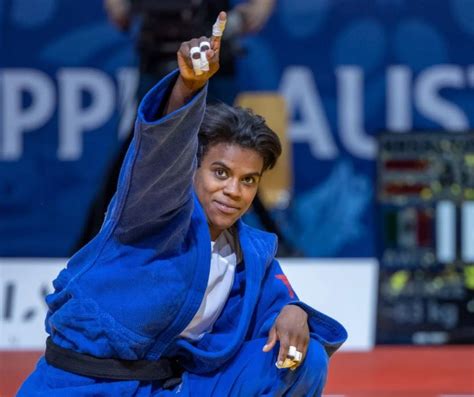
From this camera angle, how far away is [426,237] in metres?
5.48

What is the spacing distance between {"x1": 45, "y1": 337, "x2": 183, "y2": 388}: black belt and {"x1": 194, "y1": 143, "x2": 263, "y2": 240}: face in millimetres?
367

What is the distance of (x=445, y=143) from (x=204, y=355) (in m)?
3.12

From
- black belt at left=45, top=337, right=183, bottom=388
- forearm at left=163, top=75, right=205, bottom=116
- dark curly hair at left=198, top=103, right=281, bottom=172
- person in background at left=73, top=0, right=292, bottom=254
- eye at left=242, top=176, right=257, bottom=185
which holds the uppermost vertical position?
person in background at left=73, top=0, right=292, bottom=254

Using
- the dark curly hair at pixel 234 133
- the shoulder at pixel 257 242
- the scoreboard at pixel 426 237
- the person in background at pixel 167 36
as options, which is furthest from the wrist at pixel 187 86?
the scoreboard at pixel 426 237

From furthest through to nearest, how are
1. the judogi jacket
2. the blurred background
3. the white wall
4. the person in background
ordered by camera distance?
the blurred background, the white wall, the person in background, the judogi jacket

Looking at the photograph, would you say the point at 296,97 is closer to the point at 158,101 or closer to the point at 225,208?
the point at 225,208

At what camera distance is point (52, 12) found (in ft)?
17.6

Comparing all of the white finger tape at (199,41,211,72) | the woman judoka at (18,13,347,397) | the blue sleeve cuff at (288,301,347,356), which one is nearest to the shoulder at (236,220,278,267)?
the woman judoka at (18,13,347,397)

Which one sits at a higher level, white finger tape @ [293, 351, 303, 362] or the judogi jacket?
the judogi jacket

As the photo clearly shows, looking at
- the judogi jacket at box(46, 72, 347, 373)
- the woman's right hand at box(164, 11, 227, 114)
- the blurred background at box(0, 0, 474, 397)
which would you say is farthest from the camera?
the blurred background at box(0, 0, 474, 397)

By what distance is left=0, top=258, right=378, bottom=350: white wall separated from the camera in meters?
5.25

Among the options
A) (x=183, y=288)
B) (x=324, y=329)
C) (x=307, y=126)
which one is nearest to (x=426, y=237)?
(x=307, y=126)

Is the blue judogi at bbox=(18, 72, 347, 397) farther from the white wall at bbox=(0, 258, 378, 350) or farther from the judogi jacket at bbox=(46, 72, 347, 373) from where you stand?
the white wall at bbox=(0, 258, 378, 350)

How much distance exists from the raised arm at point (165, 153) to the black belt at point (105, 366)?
291mm
